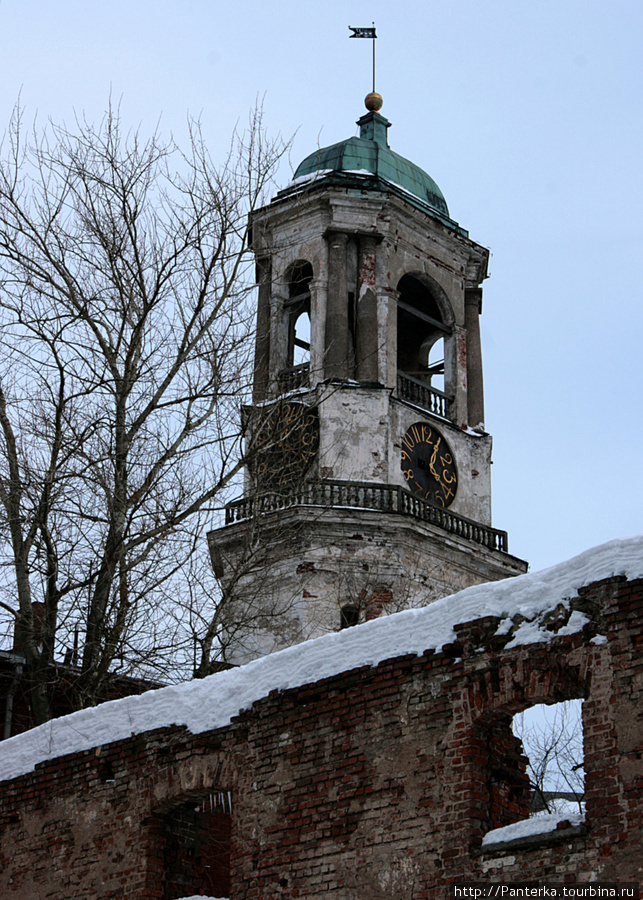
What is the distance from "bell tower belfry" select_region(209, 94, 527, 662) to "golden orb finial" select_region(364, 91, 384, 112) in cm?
39

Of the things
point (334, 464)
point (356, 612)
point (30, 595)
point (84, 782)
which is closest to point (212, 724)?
point (84, 782)

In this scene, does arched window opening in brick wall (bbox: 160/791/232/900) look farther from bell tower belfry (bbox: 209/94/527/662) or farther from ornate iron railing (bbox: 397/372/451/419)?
ornate iron railing (bbox: 397/372/451/419)

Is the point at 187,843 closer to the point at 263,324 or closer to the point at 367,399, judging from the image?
the point at 367,399

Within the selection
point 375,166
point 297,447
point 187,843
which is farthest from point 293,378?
point 187,843

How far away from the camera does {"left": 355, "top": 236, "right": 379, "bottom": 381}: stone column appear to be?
28031mm

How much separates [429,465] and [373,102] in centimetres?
924

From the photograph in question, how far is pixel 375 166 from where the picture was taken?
3016 cm

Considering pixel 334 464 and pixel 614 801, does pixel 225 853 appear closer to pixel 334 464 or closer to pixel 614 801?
pixel 614 801

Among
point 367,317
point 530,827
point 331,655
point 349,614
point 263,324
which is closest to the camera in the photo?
point 530,827

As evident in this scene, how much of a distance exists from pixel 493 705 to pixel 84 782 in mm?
4312

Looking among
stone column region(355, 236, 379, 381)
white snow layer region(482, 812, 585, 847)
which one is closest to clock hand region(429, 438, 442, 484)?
stone column region(355, 236, 379, 381)

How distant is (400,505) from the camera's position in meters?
26.4

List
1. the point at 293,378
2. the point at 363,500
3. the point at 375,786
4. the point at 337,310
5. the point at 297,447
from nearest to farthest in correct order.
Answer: the point at 375,786
the point at 363,500
the point at 297,447
the point at 337,310
the point at 293,378

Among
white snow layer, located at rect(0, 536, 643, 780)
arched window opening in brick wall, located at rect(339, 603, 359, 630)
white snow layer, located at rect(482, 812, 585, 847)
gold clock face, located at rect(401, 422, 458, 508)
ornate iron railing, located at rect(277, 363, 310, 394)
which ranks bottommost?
white snow layer, located at rect(482, 812, 585, 847)
